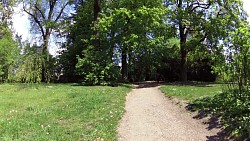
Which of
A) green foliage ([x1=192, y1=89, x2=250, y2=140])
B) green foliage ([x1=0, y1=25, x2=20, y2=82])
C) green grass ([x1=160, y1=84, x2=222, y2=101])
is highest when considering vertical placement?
green foliage ([x1=0, y1=25, x2=20, y2=82])

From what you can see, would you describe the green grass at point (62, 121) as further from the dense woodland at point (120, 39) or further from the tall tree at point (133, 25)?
the tall tree at point (133, 25)

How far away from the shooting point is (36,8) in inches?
1399

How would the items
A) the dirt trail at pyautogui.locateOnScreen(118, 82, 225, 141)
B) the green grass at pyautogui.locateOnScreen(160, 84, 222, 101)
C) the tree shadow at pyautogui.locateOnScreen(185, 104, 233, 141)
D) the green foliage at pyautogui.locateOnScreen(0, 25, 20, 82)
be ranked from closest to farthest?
the tree shadow at pyautogui.locateOnScreen(185, 104, 233, 141) → the dirt trail at pyautogui.locateOnScreen(118, 82, 225, 141) → the green grass at pyautogui.locateOnScreen(160, 84, 222, 101) → the green foliage at pyautogui.locateOnScreen(0, 25, 20, 82)

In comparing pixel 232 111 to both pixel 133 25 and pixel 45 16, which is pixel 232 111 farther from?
pixel 45 16

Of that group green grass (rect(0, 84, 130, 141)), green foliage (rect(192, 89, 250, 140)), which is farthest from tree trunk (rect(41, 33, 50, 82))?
green foliage (rect(192, 89, 250, 140))

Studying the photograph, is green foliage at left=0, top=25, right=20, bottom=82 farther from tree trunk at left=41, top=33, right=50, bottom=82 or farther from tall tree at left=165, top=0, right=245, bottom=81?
tall tree at left=165, top=0, right=245, bottom=81

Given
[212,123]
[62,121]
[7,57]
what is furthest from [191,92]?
[7,57]

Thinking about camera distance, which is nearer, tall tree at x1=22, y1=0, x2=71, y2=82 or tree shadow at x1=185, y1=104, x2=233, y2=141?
tree shadow at x1=185, y1=104, x2=233, y2=141

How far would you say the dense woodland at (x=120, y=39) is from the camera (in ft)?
81.1

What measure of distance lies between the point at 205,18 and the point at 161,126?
1961 centimetres

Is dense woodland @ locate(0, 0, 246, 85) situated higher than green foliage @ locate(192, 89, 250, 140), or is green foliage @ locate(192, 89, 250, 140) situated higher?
dense woodland @ locate(0, 0, 246, 85)

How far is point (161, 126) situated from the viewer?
9320mm

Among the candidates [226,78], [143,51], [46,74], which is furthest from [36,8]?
[226,78]

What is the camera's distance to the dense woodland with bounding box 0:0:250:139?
974 inches
